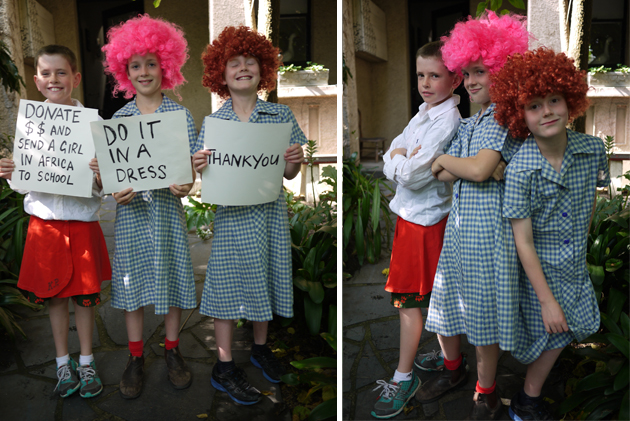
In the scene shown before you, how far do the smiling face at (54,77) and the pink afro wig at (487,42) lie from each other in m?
1.54

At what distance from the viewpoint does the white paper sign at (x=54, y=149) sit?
1893mm

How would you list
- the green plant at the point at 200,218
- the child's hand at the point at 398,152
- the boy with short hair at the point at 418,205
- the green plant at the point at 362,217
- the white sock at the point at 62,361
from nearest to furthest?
the boy with short hair at the point at 418,205 → the child's hand at the point at 398,152 → the white sock at the point at 62,361 → the green plant at the point at 362,217 → the green plant at the point at 200,218

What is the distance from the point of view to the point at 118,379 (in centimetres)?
215

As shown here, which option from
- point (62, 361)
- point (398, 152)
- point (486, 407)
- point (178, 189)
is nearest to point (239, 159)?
point (178, 189)

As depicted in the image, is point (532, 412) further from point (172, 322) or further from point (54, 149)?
point (54, 149)

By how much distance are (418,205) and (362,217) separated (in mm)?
1282

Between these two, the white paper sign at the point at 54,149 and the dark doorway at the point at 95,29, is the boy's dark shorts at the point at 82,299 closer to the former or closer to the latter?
the white paper sign at the point at 54,149

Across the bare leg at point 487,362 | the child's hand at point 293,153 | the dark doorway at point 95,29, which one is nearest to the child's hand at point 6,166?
the child's hand at point 293,153

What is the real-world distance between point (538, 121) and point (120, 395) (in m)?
2.00

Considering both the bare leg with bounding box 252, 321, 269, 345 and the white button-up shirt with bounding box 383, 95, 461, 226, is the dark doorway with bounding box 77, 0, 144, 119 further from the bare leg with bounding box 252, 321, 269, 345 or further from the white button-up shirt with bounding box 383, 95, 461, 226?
the white button-up shirt with bounding box 383, 95, 461, 226

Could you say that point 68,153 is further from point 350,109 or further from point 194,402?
point 350,109

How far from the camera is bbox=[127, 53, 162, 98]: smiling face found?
1.90 meters

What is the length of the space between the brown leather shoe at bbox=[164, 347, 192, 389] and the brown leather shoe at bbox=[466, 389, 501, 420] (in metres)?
1.23

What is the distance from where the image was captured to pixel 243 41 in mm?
1877
